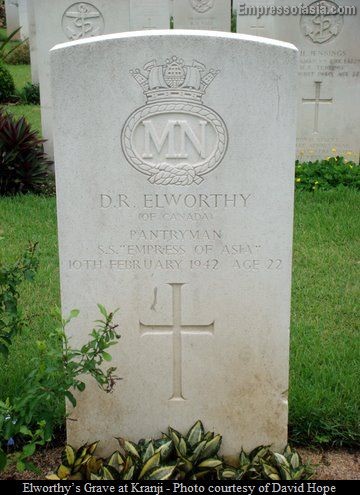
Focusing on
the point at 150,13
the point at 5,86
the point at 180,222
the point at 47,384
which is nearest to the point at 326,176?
the point at 150,13

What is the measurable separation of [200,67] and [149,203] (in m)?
0.61

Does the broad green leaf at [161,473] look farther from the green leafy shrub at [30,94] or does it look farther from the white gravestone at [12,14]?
the white gravestone at [12,14]

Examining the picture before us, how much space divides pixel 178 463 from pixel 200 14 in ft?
29.1

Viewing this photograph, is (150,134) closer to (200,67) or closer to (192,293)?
(200,67)

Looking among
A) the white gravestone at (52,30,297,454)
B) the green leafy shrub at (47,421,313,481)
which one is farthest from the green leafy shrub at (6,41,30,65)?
the green leafy shrub at (47,421,313,481)

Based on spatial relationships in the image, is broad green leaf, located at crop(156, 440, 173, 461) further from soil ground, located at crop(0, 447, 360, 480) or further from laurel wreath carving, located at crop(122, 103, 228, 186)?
laurel wreath carving, located at crop(122, 103, 228, 186)

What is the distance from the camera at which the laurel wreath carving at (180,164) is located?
2.88m

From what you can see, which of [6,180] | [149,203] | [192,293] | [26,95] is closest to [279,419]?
[192,293]

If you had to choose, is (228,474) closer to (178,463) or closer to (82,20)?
(178,463)

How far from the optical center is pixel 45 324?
14.8 ft

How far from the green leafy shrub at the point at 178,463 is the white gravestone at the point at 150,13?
277 inches

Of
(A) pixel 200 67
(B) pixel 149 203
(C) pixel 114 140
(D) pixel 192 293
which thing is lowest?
(D) pixel 192 293

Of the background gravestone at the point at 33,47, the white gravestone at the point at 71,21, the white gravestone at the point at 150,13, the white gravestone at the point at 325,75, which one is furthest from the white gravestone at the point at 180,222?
the background gravestone at the point at 33,47

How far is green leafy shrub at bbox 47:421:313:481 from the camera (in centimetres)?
292
